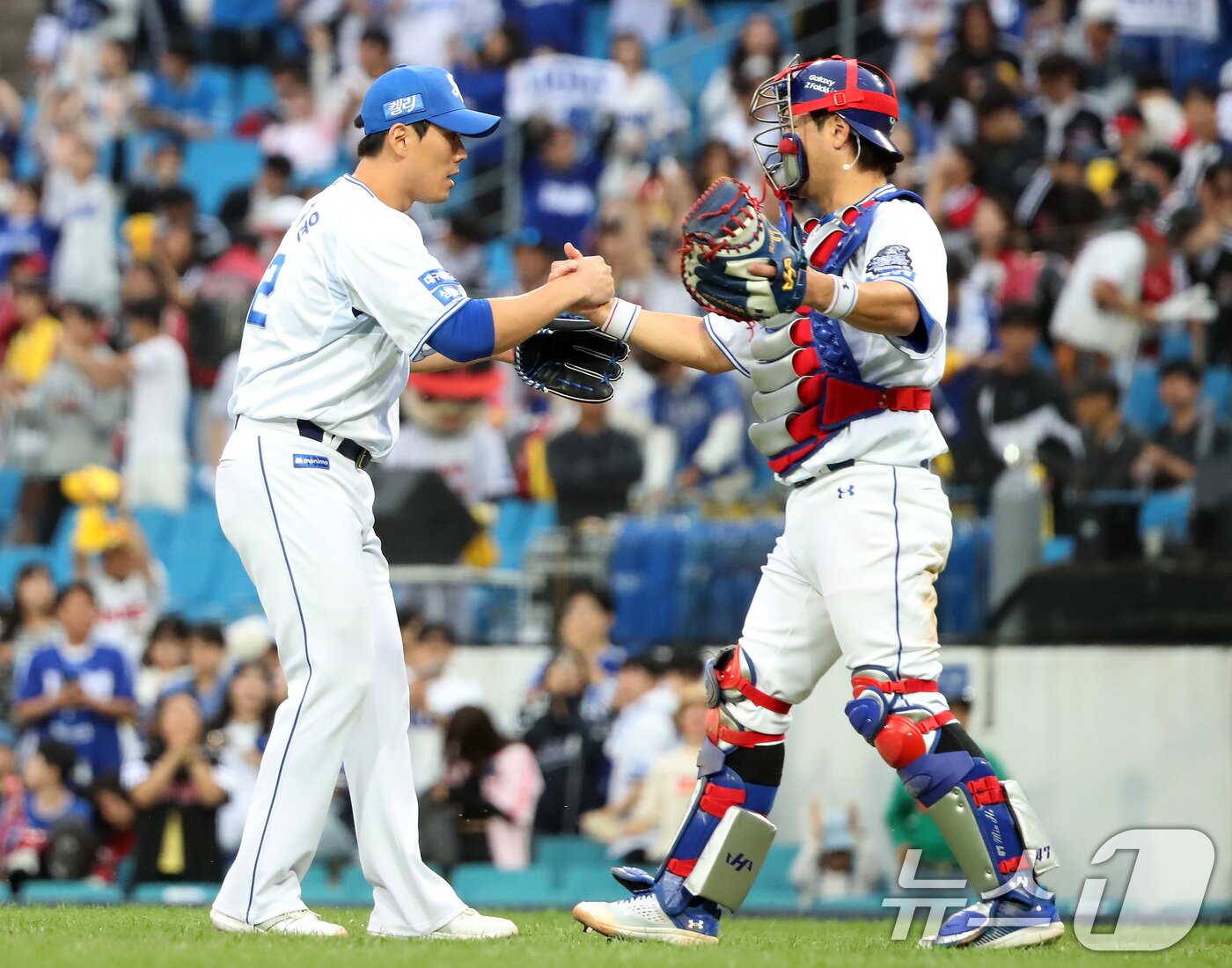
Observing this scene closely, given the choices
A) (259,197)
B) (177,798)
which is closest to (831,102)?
(177,798)

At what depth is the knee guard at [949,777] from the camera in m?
5.23

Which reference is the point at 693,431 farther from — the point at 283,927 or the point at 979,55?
the point at 283,927

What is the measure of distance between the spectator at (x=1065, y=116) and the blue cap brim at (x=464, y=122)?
7.74 m

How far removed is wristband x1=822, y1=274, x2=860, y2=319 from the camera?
503 centimetres

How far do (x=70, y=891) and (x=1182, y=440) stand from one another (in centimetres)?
593

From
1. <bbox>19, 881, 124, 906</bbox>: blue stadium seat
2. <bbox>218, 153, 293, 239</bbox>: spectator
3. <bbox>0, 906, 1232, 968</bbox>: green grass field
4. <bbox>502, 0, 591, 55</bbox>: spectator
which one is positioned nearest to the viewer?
<bbox>0, 906, 1232, 968</bbox>: green grass field

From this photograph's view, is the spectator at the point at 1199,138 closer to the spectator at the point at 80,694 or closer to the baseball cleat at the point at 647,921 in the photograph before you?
the spectator at the point at 80,694

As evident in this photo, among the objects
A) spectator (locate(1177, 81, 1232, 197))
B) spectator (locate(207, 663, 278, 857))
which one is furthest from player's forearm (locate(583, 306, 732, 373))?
spectator (locate(1177, 81, 1232, 197))

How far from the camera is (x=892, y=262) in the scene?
523 centimetres

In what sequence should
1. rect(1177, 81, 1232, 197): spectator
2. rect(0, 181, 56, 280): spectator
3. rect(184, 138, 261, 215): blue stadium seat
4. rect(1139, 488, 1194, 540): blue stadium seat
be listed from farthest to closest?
rect(184, 138, 261, 215): blue stadium seat, rect(0, 181, 56, 280): spectator, rect(1177, 81, 1232, 197): spectator, rect(1139, 488, 1194, 540): blue stadium seat

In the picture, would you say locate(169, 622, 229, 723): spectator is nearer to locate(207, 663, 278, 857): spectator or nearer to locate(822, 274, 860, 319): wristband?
locate(207, 663, 278, 857): spectator

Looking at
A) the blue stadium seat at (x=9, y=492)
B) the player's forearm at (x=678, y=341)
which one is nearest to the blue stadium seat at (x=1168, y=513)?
the player's forearm at (x=678, y=341)

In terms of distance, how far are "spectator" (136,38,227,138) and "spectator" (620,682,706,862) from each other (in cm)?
980

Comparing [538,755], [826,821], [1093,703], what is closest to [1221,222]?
[1093,703]
